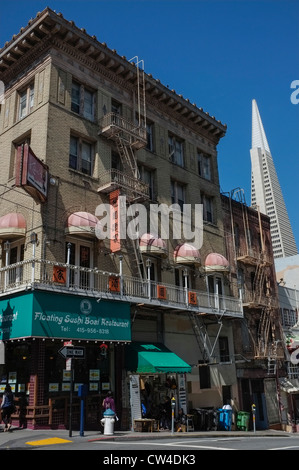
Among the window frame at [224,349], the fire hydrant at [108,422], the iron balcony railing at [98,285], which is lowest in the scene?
the fire hydrant at [108,422]

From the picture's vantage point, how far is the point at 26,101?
23.9 meters

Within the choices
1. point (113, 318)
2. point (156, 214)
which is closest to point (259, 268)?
point (156, 214)

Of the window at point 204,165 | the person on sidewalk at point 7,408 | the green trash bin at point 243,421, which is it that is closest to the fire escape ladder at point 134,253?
the person on sidewalk at point 7,408

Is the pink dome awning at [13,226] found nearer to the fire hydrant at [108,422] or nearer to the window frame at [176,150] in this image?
the fire hydrant at [108,422]

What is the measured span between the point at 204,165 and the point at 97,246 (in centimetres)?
1337

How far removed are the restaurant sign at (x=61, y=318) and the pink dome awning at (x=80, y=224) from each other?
119 inches

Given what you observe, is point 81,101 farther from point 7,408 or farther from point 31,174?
point 7,408

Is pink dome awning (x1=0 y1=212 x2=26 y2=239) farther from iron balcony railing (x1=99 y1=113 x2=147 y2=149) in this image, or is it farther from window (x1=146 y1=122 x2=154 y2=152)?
window (x1=146 y1=122 x2=154 y2=152)

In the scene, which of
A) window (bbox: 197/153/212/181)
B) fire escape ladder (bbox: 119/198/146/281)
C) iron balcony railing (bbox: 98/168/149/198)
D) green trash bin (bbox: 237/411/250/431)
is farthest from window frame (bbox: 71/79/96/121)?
green trash bin (bbox: 237/411/250/431)

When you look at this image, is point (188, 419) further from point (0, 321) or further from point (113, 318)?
point (0, 321)

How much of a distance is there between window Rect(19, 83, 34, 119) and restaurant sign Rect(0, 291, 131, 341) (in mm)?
10222

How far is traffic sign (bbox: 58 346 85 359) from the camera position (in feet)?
51.6

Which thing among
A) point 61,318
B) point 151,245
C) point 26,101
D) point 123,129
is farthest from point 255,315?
point 26,101

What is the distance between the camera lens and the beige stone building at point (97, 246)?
60.7ft
